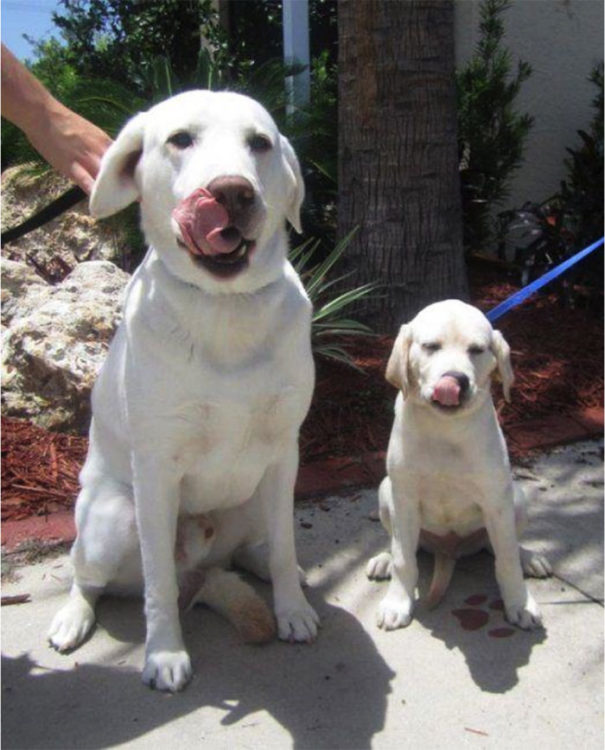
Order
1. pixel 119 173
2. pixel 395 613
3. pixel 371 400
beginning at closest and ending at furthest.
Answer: pixel 119 173 < pixel 395 613 < pixel 371 400

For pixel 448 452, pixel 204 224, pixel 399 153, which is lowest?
pixel 448 452

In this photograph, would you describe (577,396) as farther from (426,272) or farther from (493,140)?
(493,140)

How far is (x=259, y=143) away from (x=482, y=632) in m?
1.77

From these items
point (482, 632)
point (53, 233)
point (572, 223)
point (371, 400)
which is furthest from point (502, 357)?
point (53, 233)

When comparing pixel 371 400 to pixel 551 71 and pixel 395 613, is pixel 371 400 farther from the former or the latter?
pixel 551 71

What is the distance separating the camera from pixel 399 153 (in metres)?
4.84

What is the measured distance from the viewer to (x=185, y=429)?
2428 mm

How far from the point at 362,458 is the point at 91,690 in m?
1.92

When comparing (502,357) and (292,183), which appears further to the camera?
(502,357)

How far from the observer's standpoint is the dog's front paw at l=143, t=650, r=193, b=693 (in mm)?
2562

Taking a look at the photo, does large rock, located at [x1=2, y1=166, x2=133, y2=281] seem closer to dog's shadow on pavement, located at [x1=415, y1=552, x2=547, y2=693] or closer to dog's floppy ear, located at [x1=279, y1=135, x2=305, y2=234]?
dog's floppy ear, located at [x1=279, y1=135, x2=305, y2=234]

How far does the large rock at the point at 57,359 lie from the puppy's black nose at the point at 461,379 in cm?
231

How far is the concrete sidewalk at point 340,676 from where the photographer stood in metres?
2.39

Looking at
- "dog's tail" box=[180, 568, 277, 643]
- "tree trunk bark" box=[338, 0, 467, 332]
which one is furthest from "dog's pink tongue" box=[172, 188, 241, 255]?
"tree trunk bark" box=[338, 0, 467, 332]
